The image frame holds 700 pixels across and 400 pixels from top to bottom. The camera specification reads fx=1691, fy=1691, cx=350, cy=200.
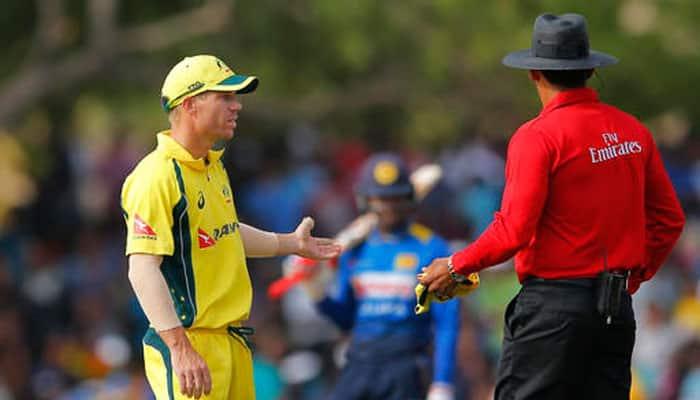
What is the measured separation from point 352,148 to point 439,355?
938 cm

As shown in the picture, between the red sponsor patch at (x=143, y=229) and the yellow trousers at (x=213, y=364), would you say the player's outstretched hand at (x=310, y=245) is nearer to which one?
the yellow trousers at (x=213, y=364)

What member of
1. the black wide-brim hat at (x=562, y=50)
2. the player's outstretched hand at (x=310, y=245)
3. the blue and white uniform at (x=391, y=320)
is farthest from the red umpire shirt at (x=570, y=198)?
the blue and white uniform at (x=391, y=320)

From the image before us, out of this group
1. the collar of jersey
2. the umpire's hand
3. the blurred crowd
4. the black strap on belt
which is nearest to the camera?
the umpire's hand

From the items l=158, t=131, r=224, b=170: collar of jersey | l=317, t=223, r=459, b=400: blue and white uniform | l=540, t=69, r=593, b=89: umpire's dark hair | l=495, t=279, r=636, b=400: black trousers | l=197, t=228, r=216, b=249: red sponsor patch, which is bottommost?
l=317, t=223, r=459, b=400: blue and white uniform

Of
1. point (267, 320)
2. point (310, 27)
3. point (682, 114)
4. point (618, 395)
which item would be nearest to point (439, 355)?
point (618, 395)

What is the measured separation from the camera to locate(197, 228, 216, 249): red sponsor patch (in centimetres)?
745

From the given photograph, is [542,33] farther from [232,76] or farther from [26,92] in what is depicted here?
[26,92]

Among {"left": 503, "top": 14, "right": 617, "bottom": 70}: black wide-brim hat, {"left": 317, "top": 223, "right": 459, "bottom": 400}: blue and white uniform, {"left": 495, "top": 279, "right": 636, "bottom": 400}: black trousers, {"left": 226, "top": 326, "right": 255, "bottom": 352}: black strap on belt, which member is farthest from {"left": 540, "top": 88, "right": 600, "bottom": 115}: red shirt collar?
{"left": 317, "top": 223, "right": 459, "bottom": 400}: blue and white uniform

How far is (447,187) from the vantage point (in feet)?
59.0

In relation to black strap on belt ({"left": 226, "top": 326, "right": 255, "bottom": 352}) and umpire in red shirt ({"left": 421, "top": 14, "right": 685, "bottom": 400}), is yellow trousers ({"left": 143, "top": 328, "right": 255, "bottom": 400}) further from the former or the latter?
umpire in red shirt ({"left": 421, "top": 14, "right": 685, "bottom": 400})

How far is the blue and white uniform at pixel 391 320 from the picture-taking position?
10305mm

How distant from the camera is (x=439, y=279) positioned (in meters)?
7.48

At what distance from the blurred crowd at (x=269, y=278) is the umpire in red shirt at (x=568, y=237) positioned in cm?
575

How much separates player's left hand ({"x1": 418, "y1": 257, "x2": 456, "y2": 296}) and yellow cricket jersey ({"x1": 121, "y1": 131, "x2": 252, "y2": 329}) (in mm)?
834
